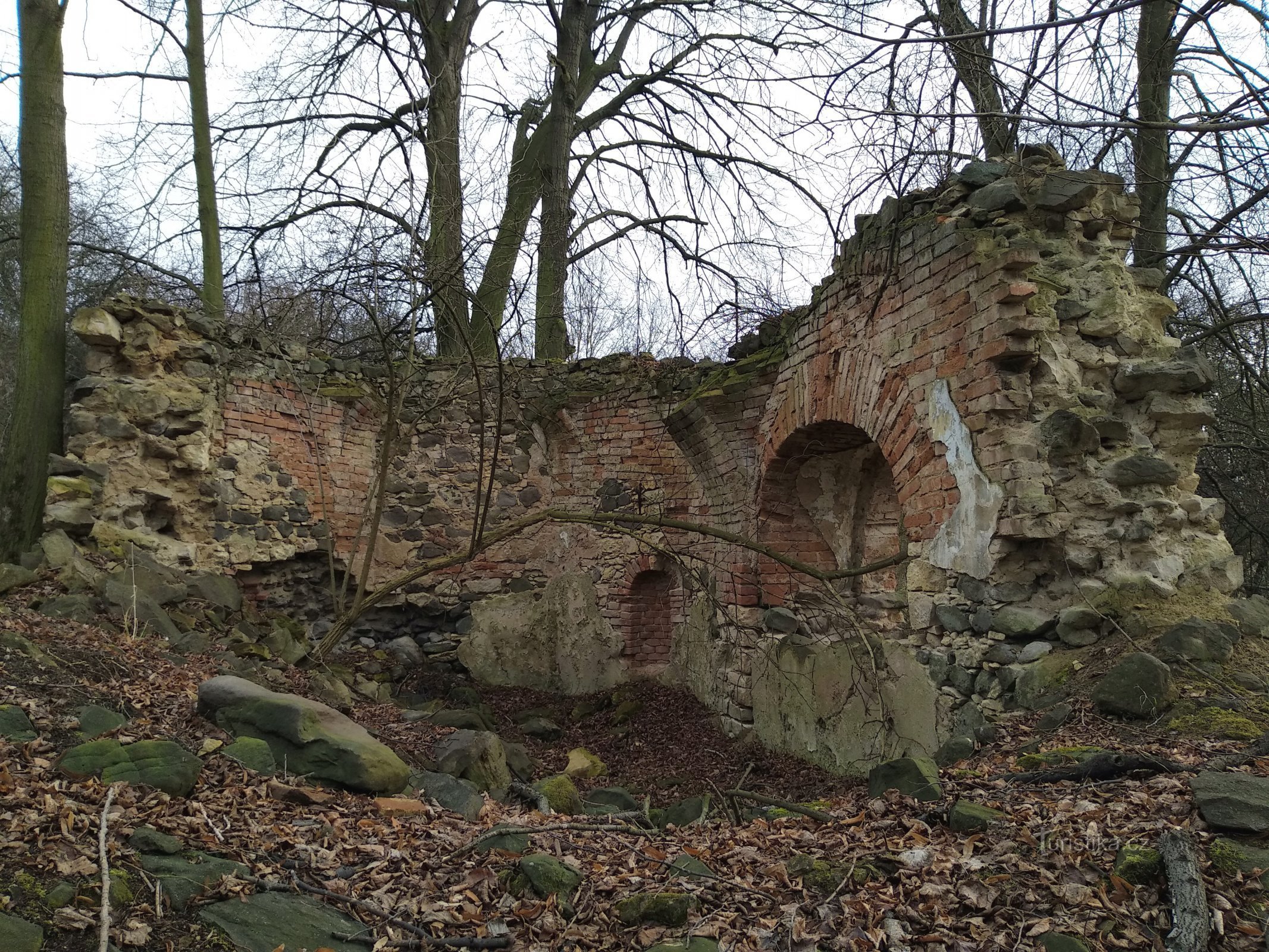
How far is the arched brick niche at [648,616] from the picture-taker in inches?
368

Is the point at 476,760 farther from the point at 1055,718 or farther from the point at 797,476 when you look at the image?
the point at 797,476

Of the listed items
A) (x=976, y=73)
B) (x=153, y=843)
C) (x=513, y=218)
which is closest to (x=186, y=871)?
(x=153, y=843)

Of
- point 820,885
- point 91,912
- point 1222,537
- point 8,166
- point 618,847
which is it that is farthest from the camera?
point 8,166

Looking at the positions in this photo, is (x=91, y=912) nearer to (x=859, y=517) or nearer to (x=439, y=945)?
(x=439, y=945)

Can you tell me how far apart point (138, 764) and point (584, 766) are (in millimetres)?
4109

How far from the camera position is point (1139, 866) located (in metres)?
2.45

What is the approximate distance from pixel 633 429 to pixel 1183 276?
5276mm

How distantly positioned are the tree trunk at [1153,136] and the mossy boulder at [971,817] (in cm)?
461

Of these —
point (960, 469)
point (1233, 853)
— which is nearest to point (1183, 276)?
point (960, 469)

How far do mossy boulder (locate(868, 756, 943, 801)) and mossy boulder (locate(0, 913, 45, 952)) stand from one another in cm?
272

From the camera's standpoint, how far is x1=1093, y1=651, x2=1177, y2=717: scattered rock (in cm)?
378

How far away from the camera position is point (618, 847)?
3.31m

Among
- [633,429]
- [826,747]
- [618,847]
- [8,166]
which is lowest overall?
[826,747]

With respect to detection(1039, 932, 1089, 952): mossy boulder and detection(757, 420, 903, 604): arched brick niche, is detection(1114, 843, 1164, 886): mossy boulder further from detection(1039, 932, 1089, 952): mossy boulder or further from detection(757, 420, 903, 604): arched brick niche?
detection(757, 420, 903, 604): arched brick niche
